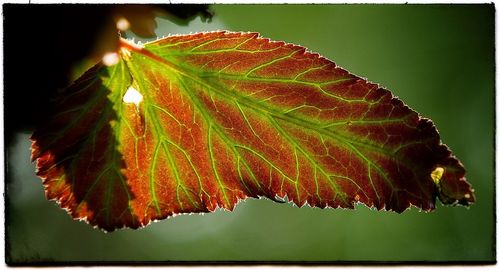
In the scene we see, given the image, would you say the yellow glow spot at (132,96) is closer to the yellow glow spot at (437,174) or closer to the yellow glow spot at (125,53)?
the yellow glow spot at (125,53)

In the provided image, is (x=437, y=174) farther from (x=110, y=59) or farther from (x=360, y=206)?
(x=110, y=59)

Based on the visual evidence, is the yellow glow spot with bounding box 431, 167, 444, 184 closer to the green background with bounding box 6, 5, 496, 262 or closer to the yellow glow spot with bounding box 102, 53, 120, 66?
the green background with bounding box 6, 5, 496, 262

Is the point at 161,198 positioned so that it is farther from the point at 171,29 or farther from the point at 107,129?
the point at 171,29

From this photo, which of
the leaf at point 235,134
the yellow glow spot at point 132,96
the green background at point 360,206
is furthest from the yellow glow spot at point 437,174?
the yellow glow spot at point 132,96

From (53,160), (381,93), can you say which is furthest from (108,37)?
(381,93)

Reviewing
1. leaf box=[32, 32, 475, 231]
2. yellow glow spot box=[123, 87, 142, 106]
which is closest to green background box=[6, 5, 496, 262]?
leaf box=[32, 32, 475, 231]

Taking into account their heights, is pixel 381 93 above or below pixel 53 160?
above
